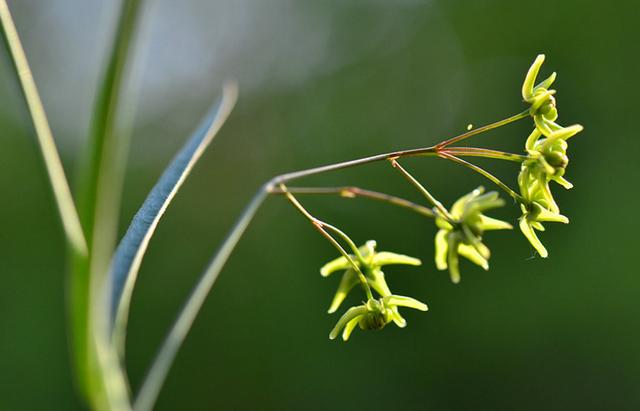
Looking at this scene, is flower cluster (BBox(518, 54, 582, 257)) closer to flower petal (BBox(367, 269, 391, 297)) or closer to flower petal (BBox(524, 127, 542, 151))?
flower petal (BBox(524, 127, 542, 151))

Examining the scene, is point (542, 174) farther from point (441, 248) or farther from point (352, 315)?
point (352, 315)

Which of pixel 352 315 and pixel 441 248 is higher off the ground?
pixel 441 248

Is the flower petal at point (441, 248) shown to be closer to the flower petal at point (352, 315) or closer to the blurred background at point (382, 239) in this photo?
the flower petal at point (352, 315)

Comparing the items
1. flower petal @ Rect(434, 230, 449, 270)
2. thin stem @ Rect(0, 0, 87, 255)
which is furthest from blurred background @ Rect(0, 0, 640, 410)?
thin stem @ Rect(0, 0, 87, 255)

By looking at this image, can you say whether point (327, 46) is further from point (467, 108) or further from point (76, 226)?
point (76, 226)

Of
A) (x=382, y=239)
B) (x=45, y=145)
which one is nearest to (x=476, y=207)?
(x=45, y=145)

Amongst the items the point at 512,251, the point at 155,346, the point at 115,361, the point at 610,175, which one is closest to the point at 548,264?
the point at 512,251
